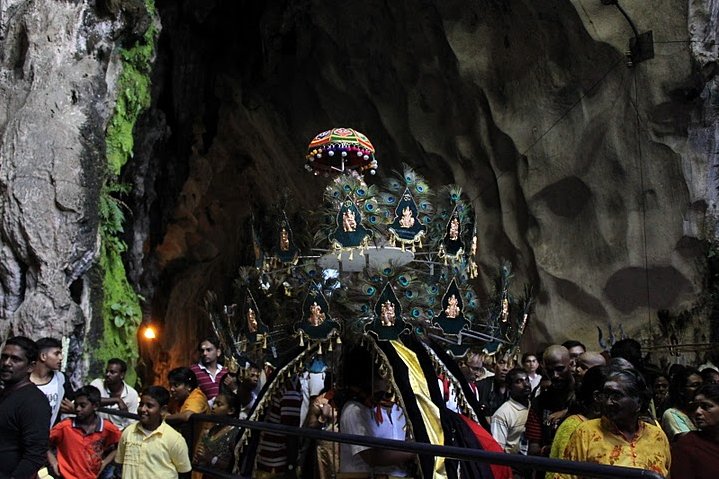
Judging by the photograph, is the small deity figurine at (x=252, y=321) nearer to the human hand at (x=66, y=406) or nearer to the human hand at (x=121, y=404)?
the human hand at (x=66, y=406)

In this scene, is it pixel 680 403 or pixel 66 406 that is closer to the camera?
pixel 680 403

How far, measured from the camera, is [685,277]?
11.1m

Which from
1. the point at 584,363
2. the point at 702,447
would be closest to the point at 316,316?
the point at 584,363

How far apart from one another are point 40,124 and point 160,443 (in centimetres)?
582

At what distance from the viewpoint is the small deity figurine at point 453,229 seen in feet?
20.6

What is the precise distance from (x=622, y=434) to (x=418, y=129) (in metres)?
11.4

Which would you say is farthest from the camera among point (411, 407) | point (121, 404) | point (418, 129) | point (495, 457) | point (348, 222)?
point (418, 129)

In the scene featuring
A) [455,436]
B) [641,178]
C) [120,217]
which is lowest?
[455,436]

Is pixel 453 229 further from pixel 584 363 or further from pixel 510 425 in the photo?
pixel 584 363

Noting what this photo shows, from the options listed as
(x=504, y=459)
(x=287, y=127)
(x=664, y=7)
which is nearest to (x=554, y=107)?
(x=664, y=7)

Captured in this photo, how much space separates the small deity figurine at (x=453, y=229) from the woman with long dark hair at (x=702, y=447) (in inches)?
118

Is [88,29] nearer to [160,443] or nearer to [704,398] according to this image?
[160,443]

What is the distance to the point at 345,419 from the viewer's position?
4.18 meters

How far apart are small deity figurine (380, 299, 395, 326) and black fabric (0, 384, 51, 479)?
2141mm
